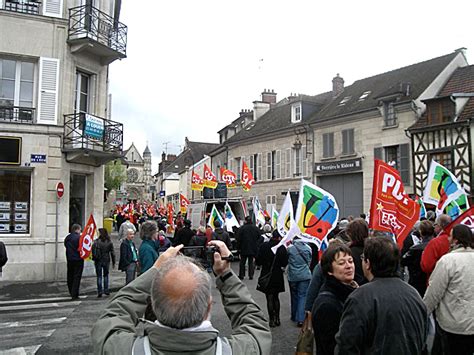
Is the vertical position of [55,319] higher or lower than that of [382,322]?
lower

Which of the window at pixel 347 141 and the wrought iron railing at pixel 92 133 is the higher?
the window at pixel 347 141

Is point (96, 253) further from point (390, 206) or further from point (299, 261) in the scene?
point (390, 206)

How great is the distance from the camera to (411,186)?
78.4 ft

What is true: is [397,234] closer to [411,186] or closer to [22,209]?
[22,209]

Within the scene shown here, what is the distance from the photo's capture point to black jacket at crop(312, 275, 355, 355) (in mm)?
3816

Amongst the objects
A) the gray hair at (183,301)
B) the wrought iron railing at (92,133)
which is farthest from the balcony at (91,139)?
the gray hair at (183,301)

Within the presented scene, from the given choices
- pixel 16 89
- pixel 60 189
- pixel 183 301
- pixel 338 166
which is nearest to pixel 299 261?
pixel 183 301

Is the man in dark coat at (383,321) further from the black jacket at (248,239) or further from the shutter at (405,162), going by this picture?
the shutter at (405,162)

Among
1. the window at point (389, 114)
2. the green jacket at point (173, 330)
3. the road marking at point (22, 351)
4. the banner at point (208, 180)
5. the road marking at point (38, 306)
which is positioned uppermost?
the window at point (389, 114)

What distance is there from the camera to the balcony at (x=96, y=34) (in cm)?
1466

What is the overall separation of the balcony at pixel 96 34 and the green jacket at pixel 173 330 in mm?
13771

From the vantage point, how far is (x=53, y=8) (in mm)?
14539

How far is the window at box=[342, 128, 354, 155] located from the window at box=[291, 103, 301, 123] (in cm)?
490

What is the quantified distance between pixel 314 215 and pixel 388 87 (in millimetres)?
22871
